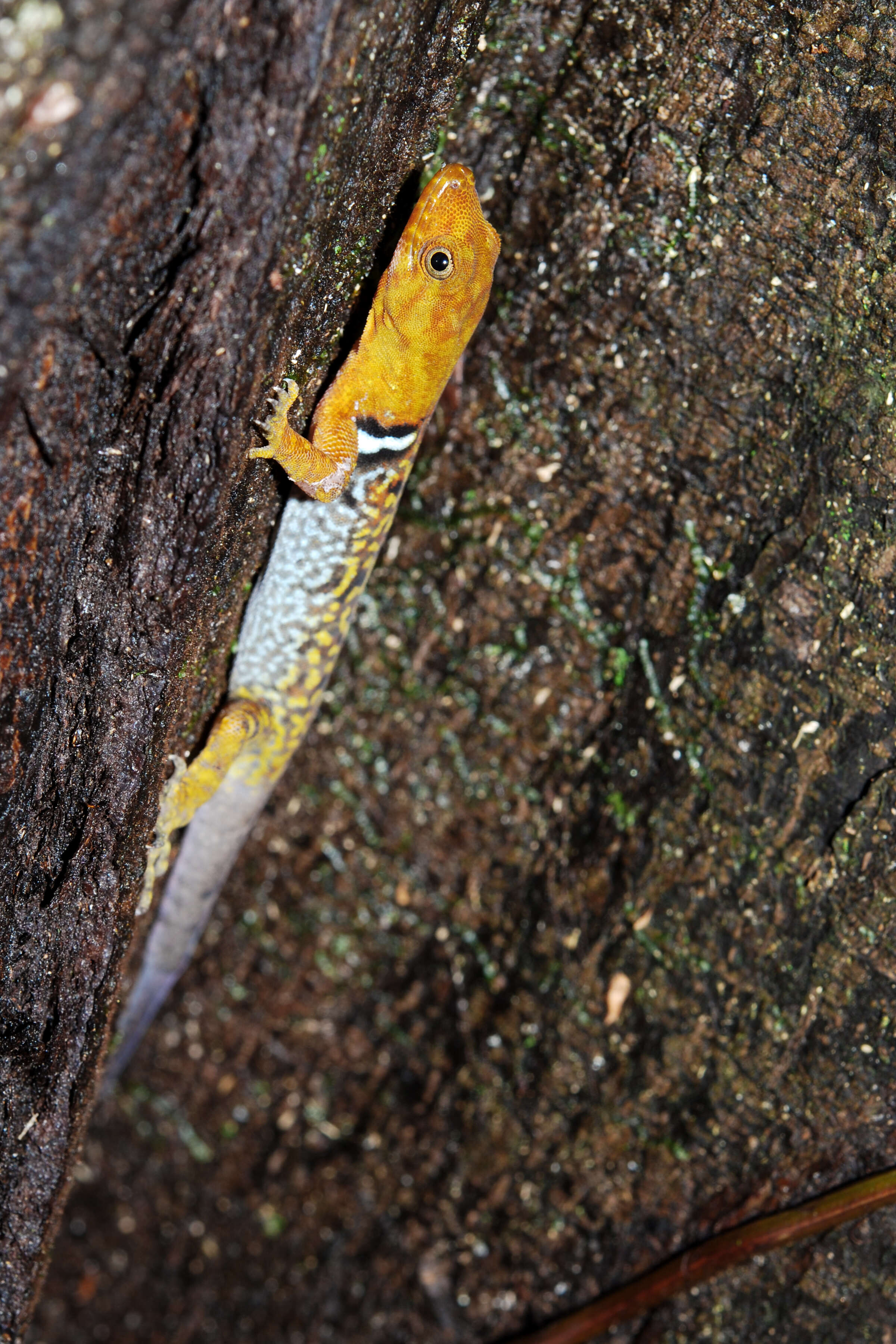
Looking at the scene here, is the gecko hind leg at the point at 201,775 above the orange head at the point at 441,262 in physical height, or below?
below

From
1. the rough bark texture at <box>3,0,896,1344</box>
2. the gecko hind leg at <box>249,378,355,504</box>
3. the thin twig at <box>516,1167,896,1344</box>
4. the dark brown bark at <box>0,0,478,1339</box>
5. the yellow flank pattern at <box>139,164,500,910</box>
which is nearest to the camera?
the dark brown bark at <box>0,0,478,1339</box>

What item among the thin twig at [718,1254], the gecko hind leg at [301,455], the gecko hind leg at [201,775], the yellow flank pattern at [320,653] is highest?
Result: the gecko hind leg at [301,455]

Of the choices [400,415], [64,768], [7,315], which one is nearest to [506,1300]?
[64,768]

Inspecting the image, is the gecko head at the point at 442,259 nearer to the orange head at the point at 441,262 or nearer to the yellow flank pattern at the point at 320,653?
the orange head at the point at 441,262

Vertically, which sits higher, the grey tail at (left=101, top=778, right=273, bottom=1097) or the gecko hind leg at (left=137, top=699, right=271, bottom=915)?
the gecko hind leg at (left=137, top=699, right=271, bottom=915)

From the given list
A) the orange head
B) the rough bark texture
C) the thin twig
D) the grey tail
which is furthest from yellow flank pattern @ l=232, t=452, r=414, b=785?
the thin twig

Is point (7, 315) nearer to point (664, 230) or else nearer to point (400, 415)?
point (400, 415)

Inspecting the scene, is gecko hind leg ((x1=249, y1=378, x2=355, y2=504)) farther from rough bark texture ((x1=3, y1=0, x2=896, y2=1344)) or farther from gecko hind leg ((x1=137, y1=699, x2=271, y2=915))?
gecko hind leg ((x1=137, y1=699, x2=271, y2=915))

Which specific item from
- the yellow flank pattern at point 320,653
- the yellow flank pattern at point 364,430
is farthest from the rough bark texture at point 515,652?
the yellow flank pattern at point 320,653
